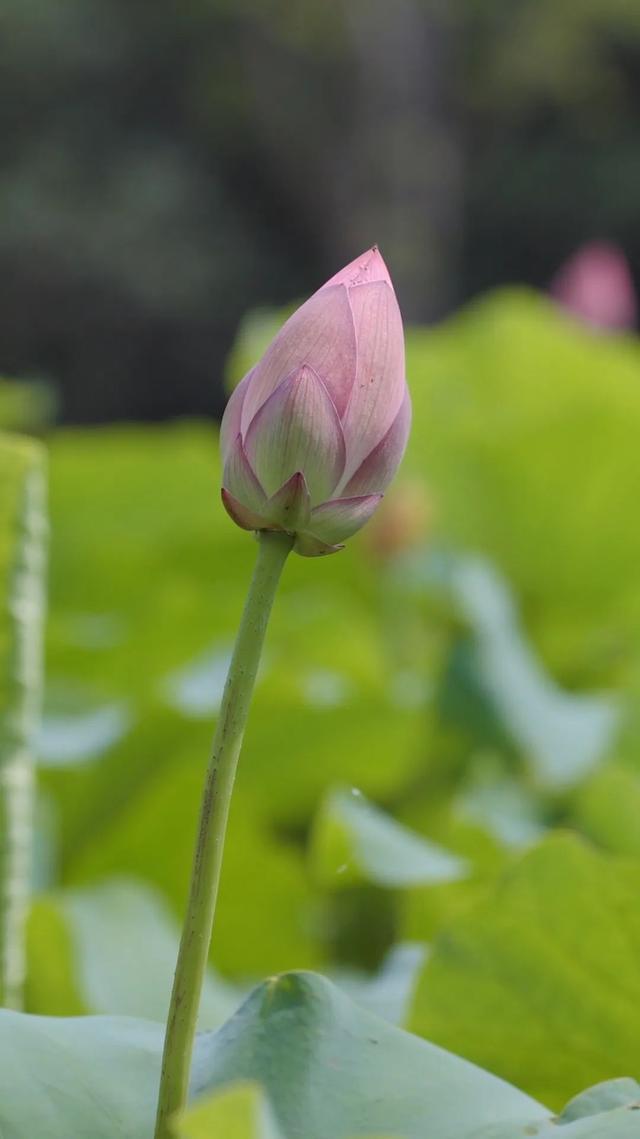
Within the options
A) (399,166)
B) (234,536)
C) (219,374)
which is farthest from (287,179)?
(234,536)

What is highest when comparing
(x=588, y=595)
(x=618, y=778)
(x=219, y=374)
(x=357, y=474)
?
(x=357, y=474)

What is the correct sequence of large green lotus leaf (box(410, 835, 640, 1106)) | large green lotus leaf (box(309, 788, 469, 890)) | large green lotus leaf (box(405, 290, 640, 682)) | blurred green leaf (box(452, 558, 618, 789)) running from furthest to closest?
large green lotus leaf (box(405, 290, 640, 682)) < blurred green leaf (box(452, 558, 618, 789)) < large green lotus leaf (box(309, 788, 469, 890)) < large green lotus leaf (box(410, 835, 640, 1106))

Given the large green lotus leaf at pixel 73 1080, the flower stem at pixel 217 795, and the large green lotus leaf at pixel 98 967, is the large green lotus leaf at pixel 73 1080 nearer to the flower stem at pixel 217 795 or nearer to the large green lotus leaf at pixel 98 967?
the flower stem at pixel 217 795

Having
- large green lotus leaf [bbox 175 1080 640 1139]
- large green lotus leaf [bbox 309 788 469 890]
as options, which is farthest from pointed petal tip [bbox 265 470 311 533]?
large green lotus leaf [bbox 309 788 469 890]

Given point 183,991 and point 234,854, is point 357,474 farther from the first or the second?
point 234,854

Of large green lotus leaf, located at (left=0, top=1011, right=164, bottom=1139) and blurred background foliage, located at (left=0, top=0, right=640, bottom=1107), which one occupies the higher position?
large green lotus leaf, located at (left=0, top=1011, right=164, bottom=1139)

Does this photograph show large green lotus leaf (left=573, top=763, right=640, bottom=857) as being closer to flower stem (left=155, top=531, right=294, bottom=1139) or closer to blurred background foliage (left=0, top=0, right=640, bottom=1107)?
blurred background foliage (left=0, top=0, right=640, bottom=1107)

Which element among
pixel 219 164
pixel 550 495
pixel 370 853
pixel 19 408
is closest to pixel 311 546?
pixel 370 853

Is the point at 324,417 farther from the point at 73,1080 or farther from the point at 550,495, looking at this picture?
the point at 550,495
